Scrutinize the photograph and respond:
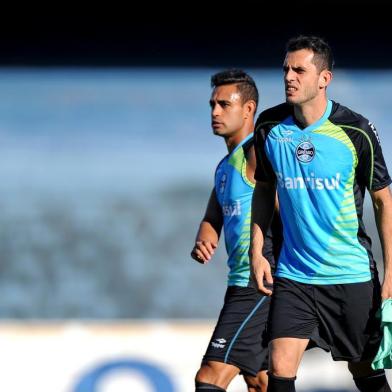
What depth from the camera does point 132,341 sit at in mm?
8438

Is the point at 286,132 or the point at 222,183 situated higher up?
the point at 286,132

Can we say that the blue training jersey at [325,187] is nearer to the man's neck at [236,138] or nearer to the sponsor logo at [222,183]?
the sponsor logo at [222,183]

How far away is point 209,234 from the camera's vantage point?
6.08 m

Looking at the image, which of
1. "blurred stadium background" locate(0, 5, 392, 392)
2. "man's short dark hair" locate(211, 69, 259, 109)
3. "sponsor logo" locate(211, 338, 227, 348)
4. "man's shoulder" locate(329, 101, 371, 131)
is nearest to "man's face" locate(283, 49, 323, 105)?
"man's shoulder" locate(329, 101, 371, 131)

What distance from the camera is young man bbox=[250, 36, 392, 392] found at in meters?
5.05

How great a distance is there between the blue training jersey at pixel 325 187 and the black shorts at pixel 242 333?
2.38 feet

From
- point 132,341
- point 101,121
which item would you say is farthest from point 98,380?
point 101,121

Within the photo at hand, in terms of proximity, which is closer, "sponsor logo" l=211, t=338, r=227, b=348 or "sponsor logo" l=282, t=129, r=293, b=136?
"sponsor logo" l=282, t=129, r=293, b=136

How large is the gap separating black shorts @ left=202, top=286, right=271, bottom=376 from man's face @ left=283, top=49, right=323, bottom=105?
1.29 m

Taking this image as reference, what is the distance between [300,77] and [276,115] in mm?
269

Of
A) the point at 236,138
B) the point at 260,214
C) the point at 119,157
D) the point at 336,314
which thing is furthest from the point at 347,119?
the point at 119,157

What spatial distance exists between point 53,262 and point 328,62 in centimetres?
549

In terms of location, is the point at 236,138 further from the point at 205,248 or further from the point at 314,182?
the point at 314,182

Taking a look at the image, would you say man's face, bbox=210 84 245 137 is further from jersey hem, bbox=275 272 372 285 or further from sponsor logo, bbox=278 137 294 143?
jersey hem, bbox=275 272 372 285
